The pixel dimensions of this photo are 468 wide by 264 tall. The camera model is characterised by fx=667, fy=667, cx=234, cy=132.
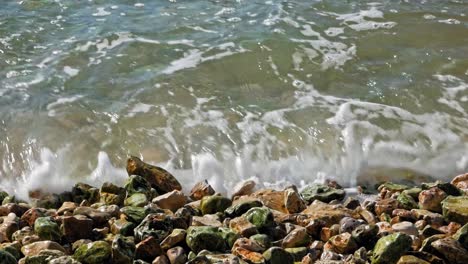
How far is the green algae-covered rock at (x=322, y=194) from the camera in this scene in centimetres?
534

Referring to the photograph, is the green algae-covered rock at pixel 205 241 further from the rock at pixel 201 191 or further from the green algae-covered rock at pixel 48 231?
the rock at pixel 201 191

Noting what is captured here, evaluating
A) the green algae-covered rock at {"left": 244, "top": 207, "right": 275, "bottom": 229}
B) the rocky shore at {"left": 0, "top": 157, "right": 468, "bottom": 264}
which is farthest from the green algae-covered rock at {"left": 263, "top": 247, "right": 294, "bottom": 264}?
the green algae-covered rock at {"left": 244, "top": 207, "right": 275, "bottom": 229}

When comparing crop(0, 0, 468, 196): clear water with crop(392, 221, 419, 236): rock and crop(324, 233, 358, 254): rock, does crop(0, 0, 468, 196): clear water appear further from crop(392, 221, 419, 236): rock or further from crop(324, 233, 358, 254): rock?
crop(324, 233, 358, 254): rock

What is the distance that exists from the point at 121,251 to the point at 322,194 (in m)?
1.85

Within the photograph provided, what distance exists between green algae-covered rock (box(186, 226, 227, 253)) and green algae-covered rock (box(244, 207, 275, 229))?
0.36 m

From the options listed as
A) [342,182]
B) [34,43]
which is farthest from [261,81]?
[34,43]

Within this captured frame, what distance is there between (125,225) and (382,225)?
1817mm

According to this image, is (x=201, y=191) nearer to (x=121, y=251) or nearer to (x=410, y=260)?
(x=121, y=251)

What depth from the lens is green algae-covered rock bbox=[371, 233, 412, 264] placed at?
4.20m

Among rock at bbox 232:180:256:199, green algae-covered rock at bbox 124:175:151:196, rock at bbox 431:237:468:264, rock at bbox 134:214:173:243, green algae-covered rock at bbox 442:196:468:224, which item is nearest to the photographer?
rock at bbox 431:237:468:264

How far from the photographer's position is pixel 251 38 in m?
8.65

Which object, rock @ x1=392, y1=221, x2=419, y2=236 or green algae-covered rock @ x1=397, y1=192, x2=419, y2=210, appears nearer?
rock @ x1=392, y1=221, x2=419, y2=236

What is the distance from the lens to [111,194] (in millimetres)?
5332

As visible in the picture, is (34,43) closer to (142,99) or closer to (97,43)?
(97,43)
